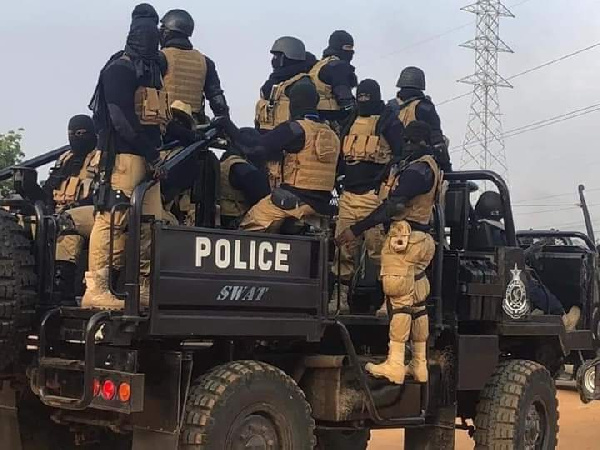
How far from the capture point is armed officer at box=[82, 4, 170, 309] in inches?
224

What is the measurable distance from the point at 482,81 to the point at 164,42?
33.3m

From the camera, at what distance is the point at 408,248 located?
21.9 ft

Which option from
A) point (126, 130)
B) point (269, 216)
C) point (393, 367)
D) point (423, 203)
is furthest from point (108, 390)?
point (423, 203)

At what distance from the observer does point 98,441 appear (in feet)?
20.9

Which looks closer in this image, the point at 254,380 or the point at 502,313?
the point at 254,380

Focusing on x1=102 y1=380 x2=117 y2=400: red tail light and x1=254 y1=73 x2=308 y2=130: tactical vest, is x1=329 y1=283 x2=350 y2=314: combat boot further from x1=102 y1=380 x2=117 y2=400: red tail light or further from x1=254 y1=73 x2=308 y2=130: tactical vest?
x1=102 y1=380 x2=117 y2=400: red tail light

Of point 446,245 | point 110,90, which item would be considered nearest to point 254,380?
point 110,90

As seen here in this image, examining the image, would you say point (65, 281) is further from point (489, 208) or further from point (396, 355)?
point (489, 208)

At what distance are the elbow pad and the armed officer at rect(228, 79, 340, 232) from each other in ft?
2.28

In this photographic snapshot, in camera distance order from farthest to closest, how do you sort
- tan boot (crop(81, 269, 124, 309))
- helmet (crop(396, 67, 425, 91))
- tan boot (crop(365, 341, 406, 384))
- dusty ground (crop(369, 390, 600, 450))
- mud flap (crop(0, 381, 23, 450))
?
1. dusty ground (crop(369, 390, 600, 450))
2. helmet (crop(396, 67, 425, 91))
3. tan boot (crop(365, 341, 406, 384))
4. mud flap (crop(0, 381, 23, 450))
5. tan boot (crop(81, 269, 124, 309))

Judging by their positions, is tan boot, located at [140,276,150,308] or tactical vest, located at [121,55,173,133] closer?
tan boot, located at [140,276,150,308]

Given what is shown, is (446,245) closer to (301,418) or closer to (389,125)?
(389,125)

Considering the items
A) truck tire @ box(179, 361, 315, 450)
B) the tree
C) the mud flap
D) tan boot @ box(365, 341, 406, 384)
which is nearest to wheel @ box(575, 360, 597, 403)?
tan boot @ box(365, 341, 406, 384)

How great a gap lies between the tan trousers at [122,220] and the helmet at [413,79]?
2.74 metres
